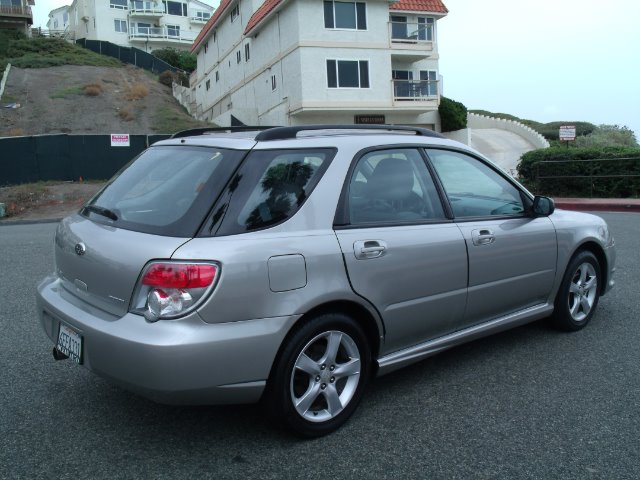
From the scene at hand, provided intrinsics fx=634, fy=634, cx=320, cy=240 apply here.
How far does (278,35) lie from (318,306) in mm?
33855

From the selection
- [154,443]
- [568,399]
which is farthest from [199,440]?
[568,399]

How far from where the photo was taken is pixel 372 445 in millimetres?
3371

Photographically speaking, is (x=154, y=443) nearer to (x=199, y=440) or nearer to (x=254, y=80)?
(x=199, y=440)

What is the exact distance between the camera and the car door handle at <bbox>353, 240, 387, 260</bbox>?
354cm

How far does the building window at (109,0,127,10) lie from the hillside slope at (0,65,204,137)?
20.9m

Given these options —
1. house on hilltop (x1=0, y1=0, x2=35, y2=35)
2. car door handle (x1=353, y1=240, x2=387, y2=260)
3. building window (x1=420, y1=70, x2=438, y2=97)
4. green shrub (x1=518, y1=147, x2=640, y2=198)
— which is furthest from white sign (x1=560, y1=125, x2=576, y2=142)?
house on hilltop (x1=0, y1=0, x2=35, y2=35)

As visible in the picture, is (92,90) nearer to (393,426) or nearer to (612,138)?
(612,138)

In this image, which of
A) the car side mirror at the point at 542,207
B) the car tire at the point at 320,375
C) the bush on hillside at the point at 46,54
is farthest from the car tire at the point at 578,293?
the bush on hillside at the point at 46,54

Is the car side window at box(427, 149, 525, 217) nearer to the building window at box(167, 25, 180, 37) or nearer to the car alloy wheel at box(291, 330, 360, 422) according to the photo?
the car alloy wheel at box(291, 330, 360, 422)

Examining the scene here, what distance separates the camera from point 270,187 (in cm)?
A: 341

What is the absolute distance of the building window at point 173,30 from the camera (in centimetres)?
7644

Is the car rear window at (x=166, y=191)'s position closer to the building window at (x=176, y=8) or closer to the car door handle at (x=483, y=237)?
the car door handle at (x=483, y=237)

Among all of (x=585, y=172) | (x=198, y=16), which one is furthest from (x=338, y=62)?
(x=198, y=16)

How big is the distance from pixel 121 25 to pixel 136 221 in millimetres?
78460
